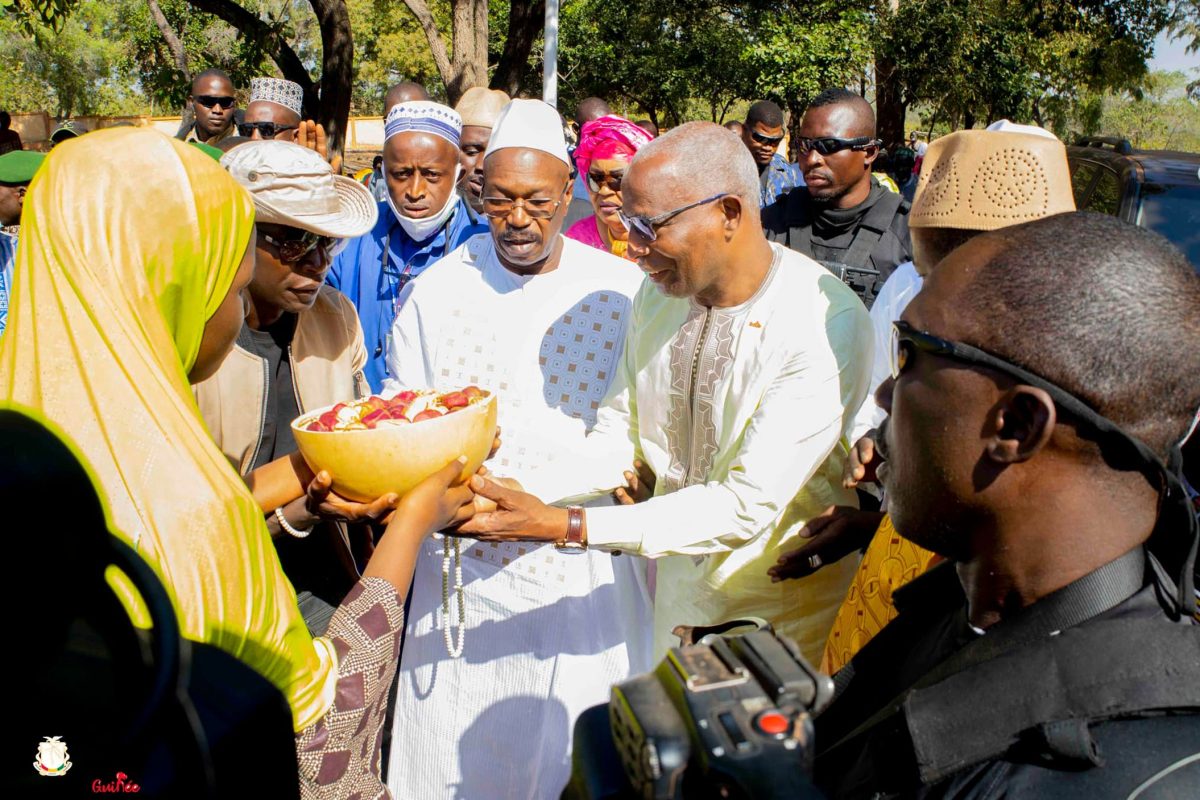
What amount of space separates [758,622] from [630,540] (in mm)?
1126

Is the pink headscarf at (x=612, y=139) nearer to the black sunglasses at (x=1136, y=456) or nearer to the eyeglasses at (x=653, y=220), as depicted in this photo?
the eyeglasses at (x=653, y=220)

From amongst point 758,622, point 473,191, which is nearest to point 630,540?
point 758,622

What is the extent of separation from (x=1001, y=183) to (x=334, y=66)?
1079 cm

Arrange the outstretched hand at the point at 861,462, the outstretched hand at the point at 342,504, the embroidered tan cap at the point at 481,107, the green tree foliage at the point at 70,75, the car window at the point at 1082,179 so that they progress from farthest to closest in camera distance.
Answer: the green tree foliage at the point at 70,75 → the embroidered tan cap at the point at 481,107 → the car window at the point at 1082,179 → the outstretched hand at the point at 861,462 → the outstretched hand at the point at 342,504

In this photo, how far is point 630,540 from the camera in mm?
2586

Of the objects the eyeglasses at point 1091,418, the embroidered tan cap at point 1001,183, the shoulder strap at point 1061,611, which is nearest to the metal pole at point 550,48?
the embroidered tan cap at point 1001,183

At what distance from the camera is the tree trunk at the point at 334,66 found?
38.0 feet

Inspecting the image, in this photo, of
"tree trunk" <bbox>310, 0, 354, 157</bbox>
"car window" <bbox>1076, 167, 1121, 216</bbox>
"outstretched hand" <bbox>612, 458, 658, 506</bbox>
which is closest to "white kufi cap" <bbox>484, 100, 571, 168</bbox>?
"outstretched hand" <bbox>612, 458, 658, 506</bbox>

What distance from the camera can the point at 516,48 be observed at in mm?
12078

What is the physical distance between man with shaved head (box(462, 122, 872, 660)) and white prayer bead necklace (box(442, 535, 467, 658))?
433 millimetres

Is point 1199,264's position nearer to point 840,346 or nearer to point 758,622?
point 840,346

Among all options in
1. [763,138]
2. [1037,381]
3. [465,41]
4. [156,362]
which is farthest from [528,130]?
[465,41]

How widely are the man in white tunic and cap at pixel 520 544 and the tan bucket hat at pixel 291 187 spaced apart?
0.52 m

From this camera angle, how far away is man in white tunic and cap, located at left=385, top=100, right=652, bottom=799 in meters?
3.20
